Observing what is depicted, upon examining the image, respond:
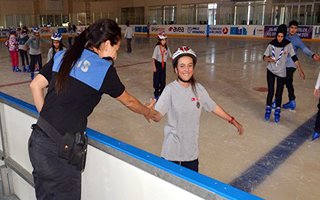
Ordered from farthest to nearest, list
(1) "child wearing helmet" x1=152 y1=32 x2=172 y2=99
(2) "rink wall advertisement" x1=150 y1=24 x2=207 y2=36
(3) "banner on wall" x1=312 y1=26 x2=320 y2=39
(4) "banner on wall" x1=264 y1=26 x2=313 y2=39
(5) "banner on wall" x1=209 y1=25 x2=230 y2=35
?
(2) "rink wall advertisement" x1=150 y1=24 x2=207 y2=36 < (5) "banner on wall" x1=209 y1=25 x2=230 y2=35 < (4) "banner on wall" x1=264 y1=26 x2=313 y2=39 < (3) "banner on wall" x1=312 y1=26 x2=320 y2=39 < (1) "child wearing helmet" x1=152 y1=32 x2=172 y2=99

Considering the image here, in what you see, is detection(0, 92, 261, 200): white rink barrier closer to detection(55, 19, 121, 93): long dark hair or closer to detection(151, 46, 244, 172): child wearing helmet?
detection(55, 19, 121, 93): long dark hair

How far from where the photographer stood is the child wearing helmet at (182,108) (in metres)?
2.31

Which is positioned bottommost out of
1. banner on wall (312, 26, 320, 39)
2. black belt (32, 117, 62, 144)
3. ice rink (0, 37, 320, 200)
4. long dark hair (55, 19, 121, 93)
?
ice rink (0, 37, 320, 200)

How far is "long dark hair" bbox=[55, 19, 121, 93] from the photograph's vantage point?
1690mm

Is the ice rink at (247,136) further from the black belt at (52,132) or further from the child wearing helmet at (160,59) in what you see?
the black belt at (52,132)

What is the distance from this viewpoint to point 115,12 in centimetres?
3766

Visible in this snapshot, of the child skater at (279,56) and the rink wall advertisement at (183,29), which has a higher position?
the rink wall advertisement at (183,29)

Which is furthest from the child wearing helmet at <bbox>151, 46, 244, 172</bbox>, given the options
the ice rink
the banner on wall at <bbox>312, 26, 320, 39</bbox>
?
the banner on wall at <bbox>312, 26, 320, 39</bbox>

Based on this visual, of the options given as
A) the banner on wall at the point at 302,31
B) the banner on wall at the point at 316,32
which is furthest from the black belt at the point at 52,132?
the banner on wall at the point at 316,32

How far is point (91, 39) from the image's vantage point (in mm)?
1746

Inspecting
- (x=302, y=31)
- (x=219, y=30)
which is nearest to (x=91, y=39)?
(x=302, y=31)

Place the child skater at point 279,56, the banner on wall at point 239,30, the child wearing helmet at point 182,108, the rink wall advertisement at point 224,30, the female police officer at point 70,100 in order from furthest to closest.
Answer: the banner on wall at point 239,30
the rink wall advertisement at point 224,30
the child skater at point 279,56
the child wearing helmet at point 182,108
the female police officer at point 70,100

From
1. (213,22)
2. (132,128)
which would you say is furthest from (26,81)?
(213,22)

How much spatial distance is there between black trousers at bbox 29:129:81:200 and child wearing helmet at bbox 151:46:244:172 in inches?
31.7
